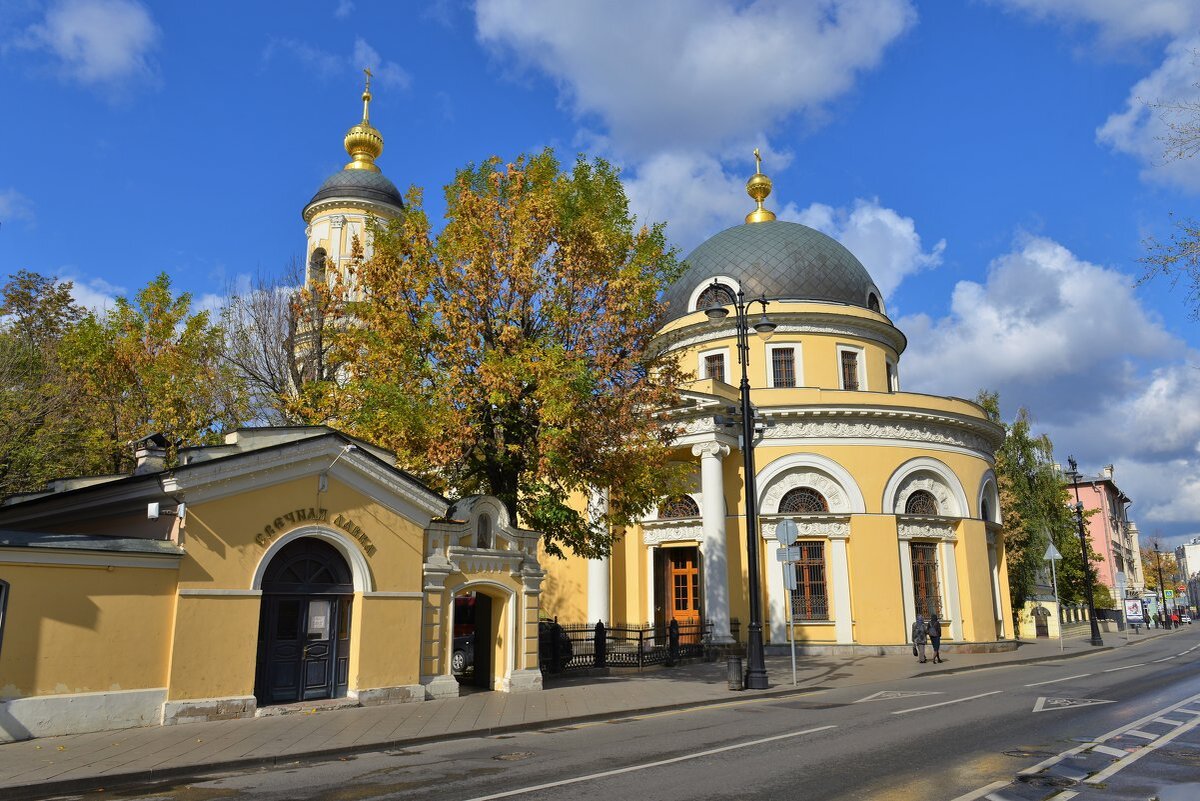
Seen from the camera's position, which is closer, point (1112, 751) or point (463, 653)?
point (1112, 751)

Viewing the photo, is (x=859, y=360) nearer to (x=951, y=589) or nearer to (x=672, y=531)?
(x=951, y=589)

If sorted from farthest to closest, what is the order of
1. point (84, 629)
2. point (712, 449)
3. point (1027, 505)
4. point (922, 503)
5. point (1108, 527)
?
point (1108, 527) → point (1027, 505) → point (922, 503) → point (712, 449) → point (84, 629)

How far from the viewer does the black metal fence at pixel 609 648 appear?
2034 cm

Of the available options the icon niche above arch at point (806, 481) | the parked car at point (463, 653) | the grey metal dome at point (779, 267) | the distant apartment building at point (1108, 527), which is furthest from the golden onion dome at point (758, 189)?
the distant apartment building at point (1108, 527)

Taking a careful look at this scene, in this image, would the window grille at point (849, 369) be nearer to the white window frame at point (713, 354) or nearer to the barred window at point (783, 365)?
the barred window at point (783, 365)

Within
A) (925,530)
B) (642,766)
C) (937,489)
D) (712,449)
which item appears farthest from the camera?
(937,489)

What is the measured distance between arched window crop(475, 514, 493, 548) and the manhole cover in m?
10.9

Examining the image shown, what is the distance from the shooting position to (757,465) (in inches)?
1152

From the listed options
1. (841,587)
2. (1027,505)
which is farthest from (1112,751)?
(1027,505)

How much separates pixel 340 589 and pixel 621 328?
293 inches

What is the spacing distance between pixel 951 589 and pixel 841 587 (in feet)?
15.5

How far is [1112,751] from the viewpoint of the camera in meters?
9.40

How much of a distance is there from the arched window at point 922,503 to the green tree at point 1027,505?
15.3m

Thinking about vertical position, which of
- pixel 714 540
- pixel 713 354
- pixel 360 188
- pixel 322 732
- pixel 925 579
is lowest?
pixel 322 732
